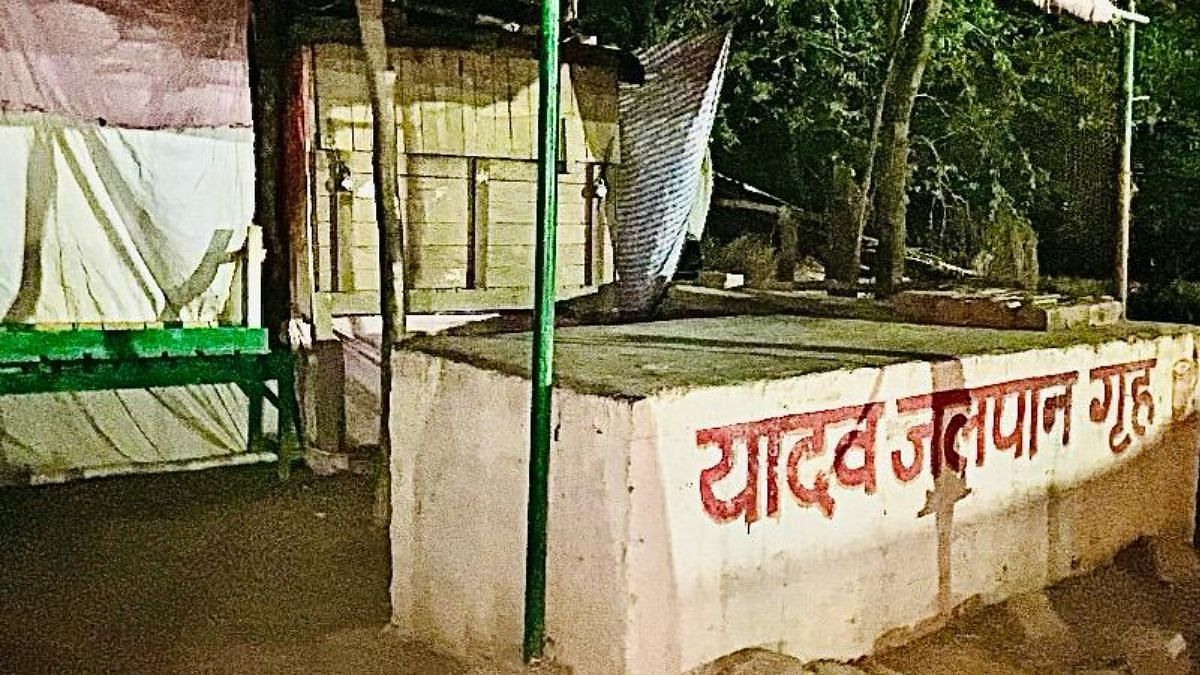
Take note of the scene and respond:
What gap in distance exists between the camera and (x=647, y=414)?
3814mm

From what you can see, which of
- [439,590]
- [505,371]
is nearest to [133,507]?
[439,590]

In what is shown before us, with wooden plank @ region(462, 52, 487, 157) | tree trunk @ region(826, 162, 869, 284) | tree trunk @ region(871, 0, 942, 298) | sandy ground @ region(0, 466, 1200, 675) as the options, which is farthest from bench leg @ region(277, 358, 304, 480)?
tree trunk @ region(826, 162, 869, 284)

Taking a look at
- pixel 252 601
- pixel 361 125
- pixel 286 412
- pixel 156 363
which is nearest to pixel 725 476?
pixel 252 601

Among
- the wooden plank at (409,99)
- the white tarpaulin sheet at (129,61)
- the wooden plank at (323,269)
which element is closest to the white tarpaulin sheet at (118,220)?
the white tarpaulin sheet at (129,61)

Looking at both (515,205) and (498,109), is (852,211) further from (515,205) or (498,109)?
(498,109)

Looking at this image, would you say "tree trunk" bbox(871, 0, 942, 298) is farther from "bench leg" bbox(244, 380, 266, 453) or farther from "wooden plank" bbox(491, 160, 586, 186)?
"bench leg" bbox(244, 380, 266, 453)

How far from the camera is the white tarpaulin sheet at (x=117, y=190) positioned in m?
7.47

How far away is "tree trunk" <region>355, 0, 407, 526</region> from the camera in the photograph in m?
5.59

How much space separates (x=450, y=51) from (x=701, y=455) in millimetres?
5518

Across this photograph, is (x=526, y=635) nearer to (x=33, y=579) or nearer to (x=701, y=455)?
(x=701, y=455)

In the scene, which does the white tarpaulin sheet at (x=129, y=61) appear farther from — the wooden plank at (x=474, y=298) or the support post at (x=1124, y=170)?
the support post at (x=1124, y=170)

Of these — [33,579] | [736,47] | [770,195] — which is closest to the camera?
[33,579]

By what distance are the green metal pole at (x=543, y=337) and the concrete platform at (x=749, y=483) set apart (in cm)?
9

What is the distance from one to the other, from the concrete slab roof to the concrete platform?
24 mm
